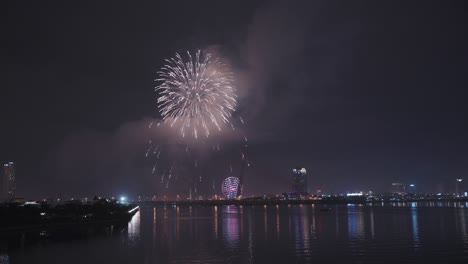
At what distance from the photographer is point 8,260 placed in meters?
37.7

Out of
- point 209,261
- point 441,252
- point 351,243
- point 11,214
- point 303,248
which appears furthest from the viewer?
point 11,214

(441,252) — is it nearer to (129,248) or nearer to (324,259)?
(324,259)

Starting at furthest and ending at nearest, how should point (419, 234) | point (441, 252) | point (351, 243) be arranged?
point (419, 234) → point (351, 243) → point (441, 252)

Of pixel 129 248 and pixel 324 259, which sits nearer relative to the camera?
pixel 324 259

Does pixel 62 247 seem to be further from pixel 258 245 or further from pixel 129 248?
pixel 258 245

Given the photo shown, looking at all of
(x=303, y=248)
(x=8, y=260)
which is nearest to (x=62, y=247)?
(x=8, y=260)

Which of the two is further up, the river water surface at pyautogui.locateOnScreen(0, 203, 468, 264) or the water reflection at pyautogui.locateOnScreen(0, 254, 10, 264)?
the water reflection at pyautogui.locateOnScreen(0, 254, 10, 264)

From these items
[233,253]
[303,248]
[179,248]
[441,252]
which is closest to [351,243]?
[303,248]

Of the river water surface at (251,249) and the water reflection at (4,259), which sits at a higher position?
the water reflection at (4,259)

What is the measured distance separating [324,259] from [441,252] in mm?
10786

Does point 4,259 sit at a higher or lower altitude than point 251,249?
higher

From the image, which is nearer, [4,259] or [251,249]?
[4,259]

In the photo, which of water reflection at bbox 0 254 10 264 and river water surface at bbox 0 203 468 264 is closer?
water reflection at bbox 0 254 10 264

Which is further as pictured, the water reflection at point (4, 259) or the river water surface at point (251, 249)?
the river water surface at point (251, 249)
